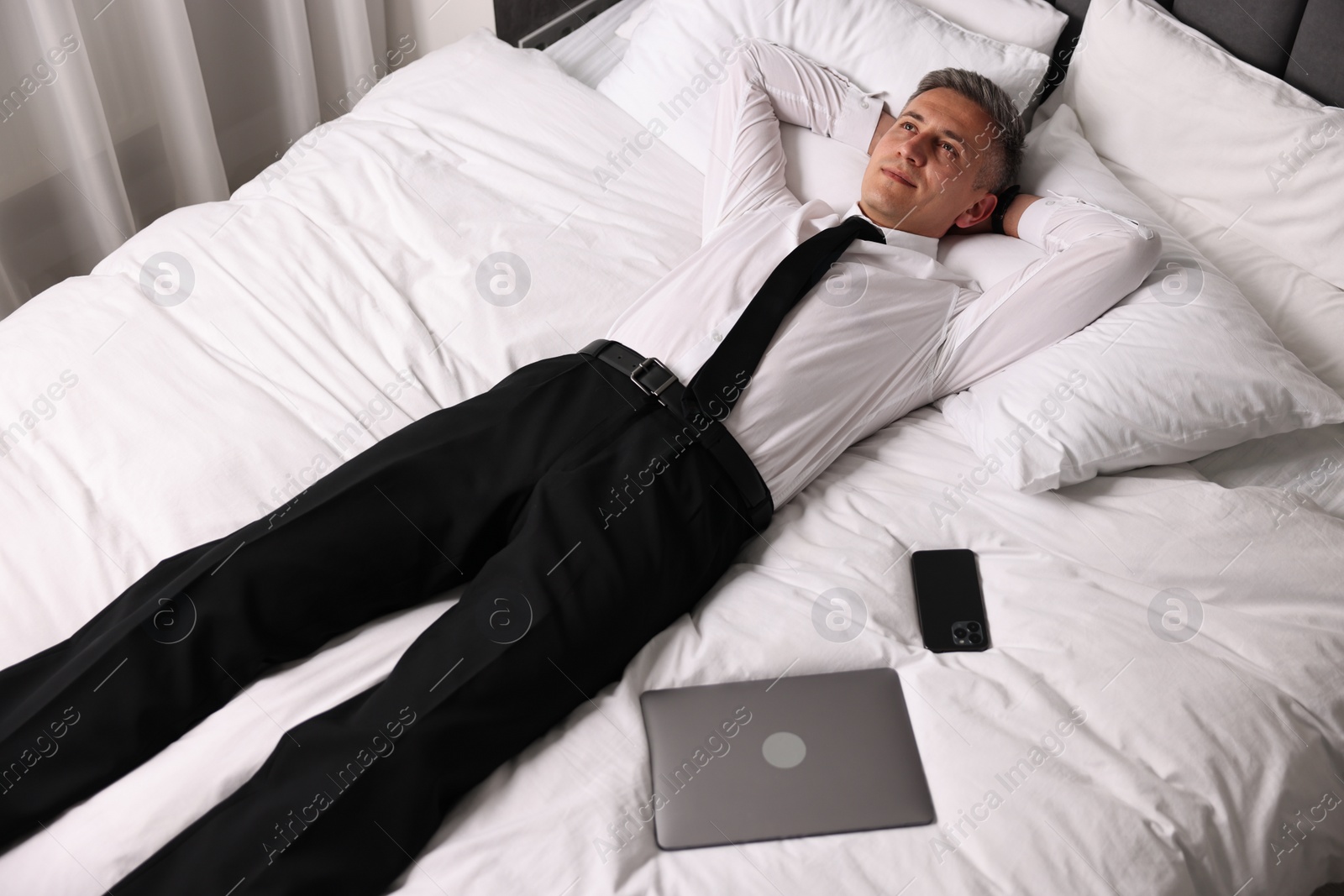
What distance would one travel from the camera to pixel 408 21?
2889 millimetres

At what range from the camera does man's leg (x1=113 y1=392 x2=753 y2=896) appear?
105cm

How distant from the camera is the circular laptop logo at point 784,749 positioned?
47.1 inches

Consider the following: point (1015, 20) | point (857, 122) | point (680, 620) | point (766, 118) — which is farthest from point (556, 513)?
point (1015, 20)

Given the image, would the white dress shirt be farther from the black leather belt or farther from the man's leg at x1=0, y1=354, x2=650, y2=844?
the man's leg at x1=0, y1=354, x2=650, y2=844

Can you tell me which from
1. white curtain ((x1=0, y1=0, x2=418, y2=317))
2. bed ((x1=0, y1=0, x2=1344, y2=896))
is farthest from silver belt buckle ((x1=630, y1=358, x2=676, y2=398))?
white curtain ((x1=0, y1=0, x2=418, y2=317))

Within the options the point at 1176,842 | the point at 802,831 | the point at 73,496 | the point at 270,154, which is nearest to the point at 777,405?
the point at 802,831

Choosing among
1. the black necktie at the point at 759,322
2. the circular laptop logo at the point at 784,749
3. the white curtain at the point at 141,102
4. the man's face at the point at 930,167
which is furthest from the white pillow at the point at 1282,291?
the white curtain at the point at 141,102

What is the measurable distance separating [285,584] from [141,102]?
180 centimetres

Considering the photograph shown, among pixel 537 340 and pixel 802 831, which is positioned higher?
pixel 537 340

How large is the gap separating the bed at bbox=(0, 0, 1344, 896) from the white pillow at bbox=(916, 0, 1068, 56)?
442mm

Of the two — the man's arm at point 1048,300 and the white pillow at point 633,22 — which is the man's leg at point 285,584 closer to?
the man's arm at point 1048,300

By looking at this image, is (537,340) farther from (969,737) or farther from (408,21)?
(408,21)

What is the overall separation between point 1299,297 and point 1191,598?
0.69 metres

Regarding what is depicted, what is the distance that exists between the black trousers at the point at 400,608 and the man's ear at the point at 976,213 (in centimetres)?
75
